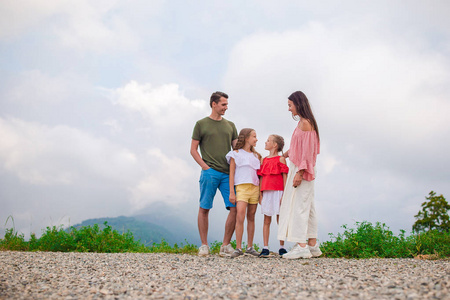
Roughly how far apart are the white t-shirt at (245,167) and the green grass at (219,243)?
2228 millimetres

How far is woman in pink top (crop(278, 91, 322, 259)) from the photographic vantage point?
6.94 m

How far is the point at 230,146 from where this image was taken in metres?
8.00

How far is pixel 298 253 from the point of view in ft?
22.8

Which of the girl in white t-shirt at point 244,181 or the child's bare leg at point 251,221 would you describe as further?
the child's bare leg at point 251,221

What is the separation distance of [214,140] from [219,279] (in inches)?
139

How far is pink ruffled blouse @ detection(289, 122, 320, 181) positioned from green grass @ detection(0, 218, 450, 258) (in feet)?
7.70

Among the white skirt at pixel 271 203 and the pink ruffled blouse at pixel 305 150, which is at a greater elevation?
the pink ruffled blouse at pixel 305 150

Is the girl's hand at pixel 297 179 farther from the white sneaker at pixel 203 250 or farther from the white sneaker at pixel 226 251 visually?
the white sneaker at pixel 203 250

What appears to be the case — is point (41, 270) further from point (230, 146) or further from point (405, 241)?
point (405, 241)

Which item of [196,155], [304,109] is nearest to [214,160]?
[196,155]

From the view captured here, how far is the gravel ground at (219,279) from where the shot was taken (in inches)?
159

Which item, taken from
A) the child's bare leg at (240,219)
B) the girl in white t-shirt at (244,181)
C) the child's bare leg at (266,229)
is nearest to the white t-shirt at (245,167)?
the girl in white t-shirt at (244,181)

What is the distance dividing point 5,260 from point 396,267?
705cm

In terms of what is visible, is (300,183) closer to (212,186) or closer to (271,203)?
(271,203)
